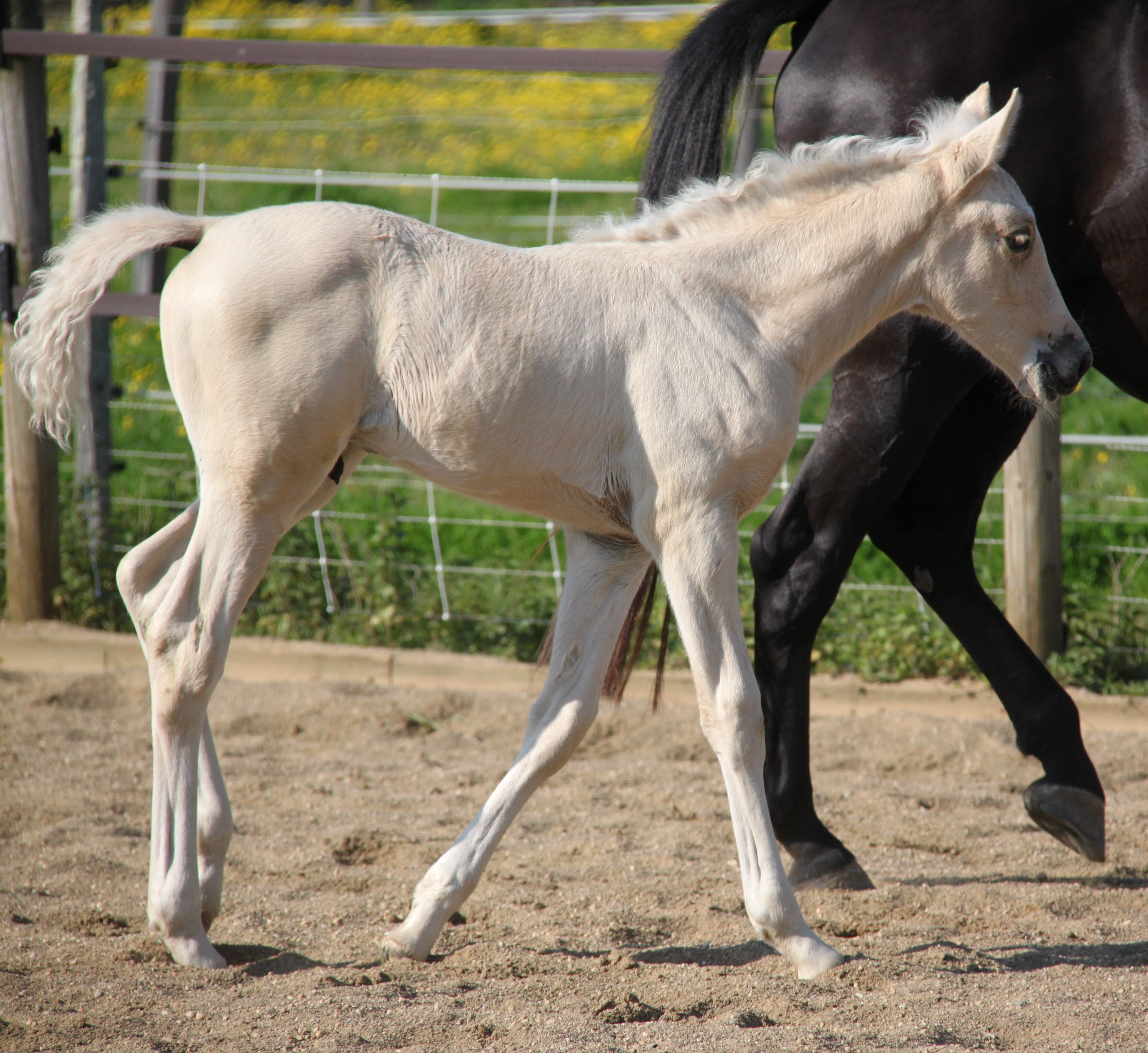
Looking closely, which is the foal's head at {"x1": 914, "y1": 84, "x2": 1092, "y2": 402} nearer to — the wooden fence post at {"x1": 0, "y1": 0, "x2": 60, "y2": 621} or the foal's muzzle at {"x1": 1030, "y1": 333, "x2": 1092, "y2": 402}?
the foal's muzzle at {"x1": 1030, "y1": 333, "x2": 1092, "y2": 402}

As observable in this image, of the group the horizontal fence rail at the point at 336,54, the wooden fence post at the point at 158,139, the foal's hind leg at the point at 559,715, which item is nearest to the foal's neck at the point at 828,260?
the foal's hind leg at the point at 559,715

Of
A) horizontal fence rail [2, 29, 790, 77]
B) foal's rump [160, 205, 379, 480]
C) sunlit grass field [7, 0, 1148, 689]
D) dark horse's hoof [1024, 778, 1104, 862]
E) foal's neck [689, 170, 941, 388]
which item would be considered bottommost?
sunlit grass field [7, 0, 1148, 689]

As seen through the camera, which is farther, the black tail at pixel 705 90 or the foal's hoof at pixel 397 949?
the black tail at pixel 705 90

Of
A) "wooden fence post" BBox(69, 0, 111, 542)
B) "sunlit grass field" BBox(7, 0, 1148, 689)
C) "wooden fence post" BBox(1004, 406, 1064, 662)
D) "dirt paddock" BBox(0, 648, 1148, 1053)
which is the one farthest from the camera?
"wooden fence post" BBox(69, 0, 111, 542)

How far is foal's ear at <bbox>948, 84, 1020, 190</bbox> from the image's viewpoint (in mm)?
2355

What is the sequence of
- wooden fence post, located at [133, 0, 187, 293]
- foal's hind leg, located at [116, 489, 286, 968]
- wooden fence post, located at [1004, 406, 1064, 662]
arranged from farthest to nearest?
wooden fence post, located at [133, 0, 187, 293] → wooden fence post, located at [1004, 406, 1064, 662] → foal's hind leg, located at [116, 489, 286, 968]

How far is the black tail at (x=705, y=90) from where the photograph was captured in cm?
321

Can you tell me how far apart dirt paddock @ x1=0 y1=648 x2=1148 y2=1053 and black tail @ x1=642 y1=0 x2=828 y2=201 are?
178 cm

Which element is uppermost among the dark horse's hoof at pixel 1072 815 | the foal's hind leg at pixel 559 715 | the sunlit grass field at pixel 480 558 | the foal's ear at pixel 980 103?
the foal's ear at pixel 980 103

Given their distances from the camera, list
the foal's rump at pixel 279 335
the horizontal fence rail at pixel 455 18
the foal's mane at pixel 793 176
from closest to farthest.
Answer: the foal's rump at pixel 279 335
the foal's mane at pixel 793 176
the horizontal fence rail at pixel 455 18

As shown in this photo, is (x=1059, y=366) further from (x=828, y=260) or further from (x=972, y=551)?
(x=972, y=551)

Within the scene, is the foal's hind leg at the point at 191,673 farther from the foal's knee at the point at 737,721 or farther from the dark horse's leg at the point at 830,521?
the dark horse's leg at the point at 830,521

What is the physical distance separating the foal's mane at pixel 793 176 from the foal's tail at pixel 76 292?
851mm

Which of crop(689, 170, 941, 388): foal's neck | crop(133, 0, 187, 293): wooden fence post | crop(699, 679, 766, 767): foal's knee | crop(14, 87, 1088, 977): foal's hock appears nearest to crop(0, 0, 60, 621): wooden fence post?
crop(133, 0, 187, 293): wooden fence post
